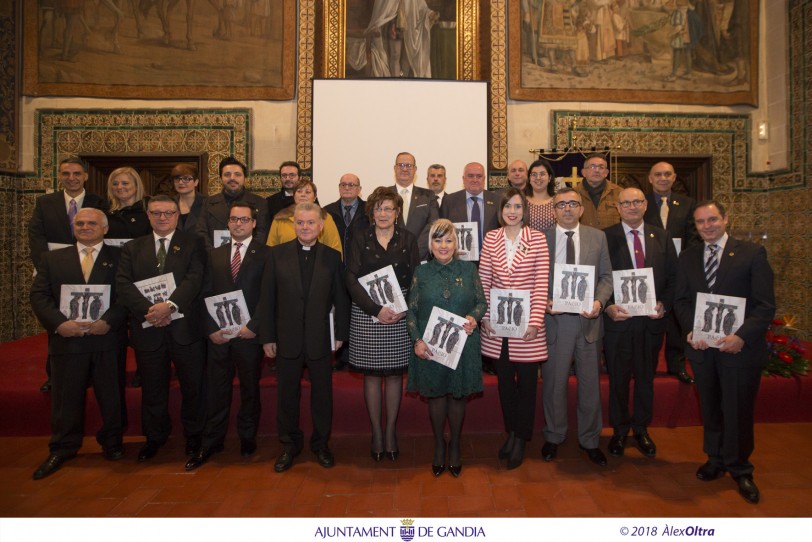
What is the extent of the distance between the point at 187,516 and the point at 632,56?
29.2 ft

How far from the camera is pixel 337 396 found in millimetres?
4320

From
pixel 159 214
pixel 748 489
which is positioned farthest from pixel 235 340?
pixel 748 489

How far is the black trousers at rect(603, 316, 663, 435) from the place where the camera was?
3775 mm

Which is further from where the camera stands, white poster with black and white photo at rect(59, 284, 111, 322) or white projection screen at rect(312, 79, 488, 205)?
white projection screen at rect(312, 79, 488, 205)

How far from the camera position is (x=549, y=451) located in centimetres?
374

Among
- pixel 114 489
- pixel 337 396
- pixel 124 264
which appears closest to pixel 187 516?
pixel 114 489

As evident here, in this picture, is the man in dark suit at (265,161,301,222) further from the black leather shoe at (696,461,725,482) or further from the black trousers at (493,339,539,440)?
the black leather shoe at (696,461,725,482)

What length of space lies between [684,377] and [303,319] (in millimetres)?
3516

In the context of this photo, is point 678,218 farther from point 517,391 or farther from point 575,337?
point 517,391

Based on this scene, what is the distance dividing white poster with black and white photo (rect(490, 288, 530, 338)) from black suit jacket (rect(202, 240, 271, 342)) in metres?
1.79

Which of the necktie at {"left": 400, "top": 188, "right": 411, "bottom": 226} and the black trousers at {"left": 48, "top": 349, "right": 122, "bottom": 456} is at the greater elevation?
the necktie at {"left": 400, "top": 188, "right": 411, "bottom": 226}

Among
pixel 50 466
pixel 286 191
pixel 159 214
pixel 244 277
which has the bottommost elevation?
pixel 50 466

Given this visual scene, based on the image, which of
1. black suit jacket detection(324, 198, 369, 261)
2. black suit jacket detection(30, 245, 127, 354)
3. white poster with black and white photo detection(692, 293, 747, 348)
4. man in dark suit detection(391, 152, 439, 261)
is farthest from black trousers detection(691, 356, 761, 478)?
black suit jacket detection(30, 245, 127, 354)

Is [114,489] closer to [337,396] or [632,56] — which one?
[337,396]
